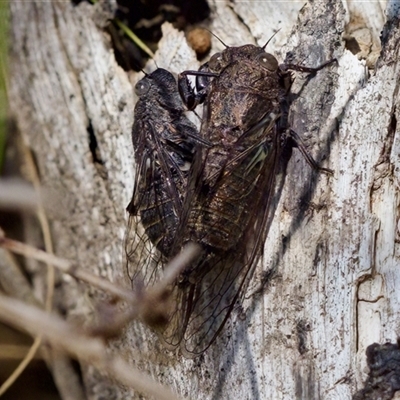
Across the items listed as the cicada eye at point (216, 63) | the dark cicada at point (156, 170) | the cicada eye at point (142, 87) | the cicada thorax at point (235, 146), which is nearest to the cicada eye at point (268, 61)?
the cicada thorax at point (235, 146)

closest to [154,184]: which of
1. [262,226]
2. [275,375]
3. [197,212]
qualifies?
[197,212]

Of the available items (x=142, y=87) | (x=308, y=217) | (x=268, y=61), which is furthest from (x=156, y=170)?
(x=308, y=217)

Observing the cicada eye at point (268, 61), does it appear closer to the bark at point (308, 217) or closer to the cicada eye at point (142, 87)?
the bark at point (308, 217)

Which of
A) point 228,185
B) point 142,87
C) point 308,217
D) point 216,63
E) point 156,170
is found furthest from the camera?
point 142,87

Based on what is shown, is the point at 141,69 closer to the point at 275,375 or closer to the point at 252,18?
the point at 252,18

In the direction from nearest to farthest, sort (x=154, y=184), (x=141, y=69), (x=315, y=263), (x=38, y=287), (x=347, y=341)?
1. (x=347, y=341)
2. (x=315, y=263)
3. (x=154, y=184)
4. (x=141, y=69)
5. (x=38, y=287)

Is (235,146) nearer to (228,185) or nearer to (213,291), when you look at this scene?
(228,185)
